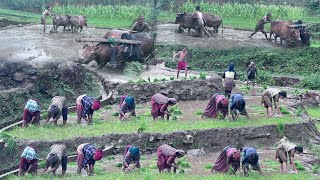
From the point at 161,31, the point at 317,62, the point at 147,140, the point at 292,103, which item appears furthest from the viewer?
the point at 161,31

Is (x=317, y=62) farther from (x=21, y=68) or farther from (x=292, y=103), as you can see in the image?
(x=21, y=68)

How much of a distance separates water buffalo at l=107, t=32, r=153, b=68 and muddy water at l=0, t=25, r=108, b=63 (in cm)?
244

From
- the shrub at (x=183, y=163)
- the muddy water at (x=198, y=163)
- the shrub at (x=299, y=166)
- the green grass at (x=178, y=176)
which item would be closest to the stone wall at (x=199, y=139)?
the muddy water at (x=198, y=163)

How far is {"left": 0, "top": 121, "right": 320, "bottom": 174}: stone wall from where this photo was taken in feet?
94.3

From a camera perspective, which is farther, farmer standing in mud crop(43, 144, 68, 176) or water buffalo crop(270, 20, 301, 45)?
water buffalo crop(270, 20, 301, 45)

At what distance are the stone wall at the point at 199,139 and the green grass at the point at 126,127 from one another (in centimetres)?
26

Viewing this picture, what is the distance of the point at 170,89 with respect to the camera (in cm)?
3638

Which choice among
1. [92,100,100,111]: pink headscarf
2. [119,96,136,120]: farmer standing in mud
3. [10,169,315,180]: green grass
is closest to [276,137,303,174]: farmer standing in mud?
[10,169,315,180]: green grass

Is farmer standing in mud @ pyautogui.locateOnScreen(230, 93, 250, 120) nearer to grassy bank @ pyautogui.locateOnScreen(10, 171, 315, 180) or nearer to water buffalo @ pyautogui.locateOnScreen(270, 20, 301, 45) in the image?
grassy bank @ pyautogui.locateOnScreen(10, 171, 315, 180)

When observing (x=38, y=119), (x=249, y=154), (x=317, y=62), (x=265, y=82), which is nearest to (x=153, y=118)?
(x=38, y=119)

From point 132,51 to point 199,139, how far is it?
1039 cm

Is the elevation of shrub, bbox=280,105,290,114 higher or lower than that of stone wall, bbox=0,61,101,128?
lower

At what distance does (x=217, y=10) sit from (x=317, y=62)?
1337cm

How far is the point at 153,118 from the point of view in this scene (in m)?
32.1
